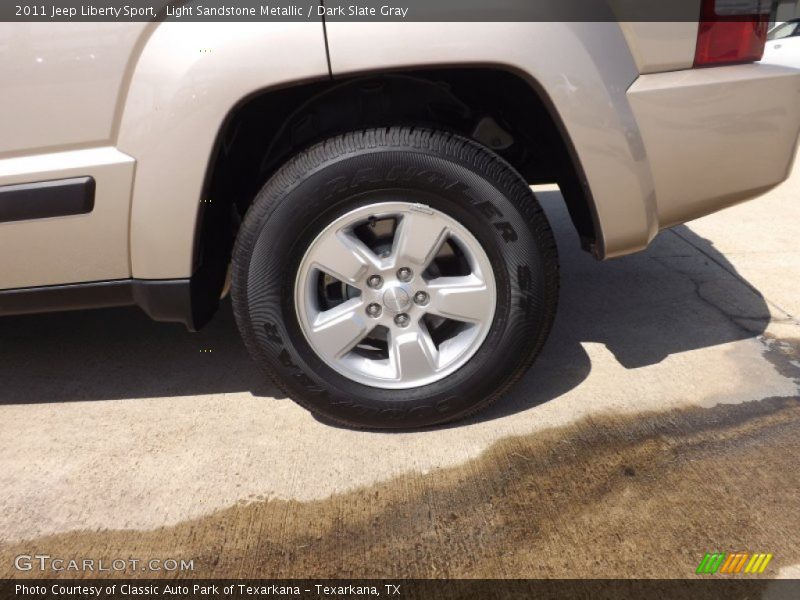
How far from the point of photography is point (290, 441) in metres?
2.27

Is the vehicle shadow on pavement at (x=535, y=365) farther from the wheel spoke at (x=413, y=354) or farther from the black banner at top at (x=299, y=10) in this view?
the black banner at top at (x=299, y=10)

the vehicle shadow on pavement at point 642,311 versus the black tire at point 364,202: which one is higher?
the black tire at point 364,202

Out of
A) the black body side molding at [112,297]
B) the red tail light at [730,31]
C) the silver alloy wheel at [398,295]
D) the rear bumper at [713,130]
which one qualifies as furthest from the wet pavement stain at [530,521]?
the red tail light at [730,31]

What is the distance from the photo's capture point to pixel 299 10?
6.03 ft

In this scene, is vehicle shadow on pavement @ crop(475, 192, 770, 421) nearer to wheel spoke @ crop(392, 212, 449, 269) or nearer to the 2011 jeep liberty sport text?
the 2011 jeep liberty sport text

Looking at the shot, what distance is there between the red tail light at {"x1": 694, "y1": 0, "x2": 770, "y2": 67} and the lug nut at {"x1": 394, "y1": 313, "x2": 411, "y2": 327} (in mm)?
1127

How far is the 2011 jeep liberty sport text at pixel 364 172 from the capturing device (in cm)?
187

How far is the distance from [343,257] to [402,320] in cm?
28

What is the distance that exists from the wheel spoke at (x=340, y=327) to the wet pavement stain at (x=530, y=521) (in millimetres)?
450

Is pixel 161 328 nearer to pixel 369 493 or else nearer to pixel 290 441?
pixel 290 441

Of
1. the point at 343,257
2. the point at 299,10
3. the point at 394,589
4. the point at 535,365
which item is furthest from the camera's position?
the point at 535,365

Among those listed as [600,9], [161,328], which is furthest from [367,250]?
[161,328]

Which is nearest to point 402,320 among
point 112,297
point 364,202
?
point 364,202

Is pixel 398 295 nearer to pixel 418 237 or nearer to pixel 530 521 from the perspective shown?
pixel 418 237
